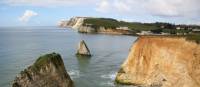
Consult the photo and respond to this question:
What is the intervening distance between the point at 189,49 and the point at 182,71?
9.34ft

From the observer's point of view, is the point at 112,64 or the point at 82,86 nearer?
the point at 82,86

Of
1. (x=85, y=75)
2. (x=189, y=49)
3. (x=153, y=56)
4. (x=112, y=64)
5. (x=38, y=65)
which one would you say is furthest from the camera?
(x=112, y=64)

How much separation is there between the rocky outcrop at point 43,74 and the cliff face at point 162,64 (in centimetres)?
1547

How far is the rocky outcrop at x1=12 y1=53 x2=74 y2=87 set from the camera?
36406mm

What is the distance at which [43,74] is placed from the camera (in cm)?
3653

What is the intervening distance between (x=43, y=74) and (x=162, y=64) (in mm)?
18030

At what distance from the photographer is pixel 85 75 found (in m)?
59.6

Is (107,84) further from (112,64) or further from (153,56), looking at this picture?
(112,64)

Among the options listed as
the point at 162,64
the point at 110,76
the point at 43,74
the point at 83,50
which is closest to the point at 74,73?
the point at 110,76

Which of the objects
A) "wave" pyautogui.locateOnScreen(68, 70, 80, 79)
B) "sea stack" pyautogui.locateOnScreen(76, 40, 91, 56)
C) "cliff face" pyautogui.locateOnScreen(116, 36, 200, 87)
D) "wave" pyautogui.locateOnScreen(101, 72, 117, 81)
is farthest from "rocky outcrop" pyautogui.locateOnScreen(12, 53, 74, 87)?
"sea stack" pyautogui.locateOnScreen(76, 40, 91, 56)

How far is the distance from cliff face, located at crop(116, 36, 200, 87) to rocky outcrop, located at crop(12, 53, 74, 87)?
15469 millimetres

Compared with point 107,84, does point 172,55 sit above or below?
above

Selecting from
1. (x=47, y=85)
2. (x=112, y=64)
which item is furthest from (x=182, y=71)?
(x=112, y=64)

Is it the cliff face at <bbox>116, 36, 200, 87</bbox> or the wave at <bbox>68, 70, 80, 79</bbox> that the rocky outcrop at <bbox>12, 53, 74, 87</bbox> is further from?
the wave at <bbox>68, 70, 80, 79</bbox>
